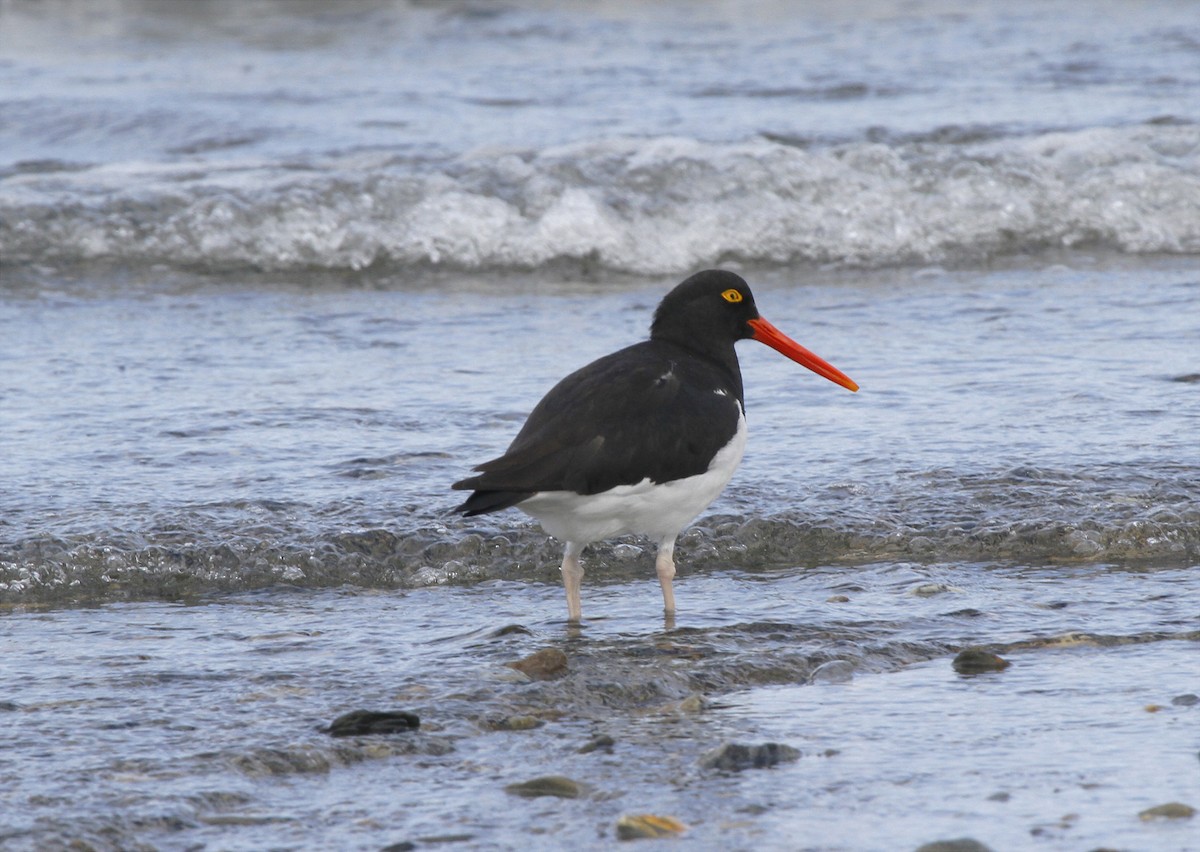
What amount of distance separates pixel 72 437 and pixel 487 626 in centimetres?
224

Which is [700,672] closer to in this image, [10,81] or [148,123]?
[148,123]

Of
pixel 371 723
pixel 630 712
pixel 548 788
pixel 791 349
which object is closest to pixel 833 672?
pixel 630 712

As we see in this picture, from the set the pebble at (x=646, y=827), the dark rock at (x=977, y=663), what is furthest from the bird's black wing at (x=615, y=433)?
the pebble at (x=646, y=827)

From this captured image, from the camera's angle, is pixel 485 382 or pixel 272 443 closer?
pixel 272 443

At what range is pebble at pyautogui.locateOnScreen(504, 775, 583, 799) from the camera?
2.99 meters

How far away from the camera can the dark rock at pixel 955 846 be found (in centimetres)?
272

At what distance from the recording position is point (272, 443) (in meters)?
5.63

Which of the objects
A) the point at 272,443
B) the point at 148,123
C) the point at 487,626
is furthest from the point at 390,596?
the point at 148,123

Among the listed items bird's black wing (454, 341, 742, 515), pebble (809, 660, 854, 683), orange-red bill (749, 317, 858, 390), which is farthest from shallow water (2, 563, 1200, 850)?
orange-red bill (749, 317, 858, 390)

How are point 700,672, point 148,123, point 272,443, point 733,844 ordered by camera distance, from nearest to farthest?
point 733,844
point 700,672
point 272,443
point 148,123

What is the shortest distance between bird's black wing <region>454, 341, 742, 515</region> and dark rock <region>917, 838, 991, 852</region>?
149 cm

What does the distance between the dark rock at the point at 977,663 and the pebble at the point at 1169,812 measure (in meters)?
0.88

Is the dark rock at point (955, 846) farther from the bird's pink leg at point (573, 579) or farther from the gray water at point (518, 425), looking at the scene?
the bird's pink leg at point (573, 579)

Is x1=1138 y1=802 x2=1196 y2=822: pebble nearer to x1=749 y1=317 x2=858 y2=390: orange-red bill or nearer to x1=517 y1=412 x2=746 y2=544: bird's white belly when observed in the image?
x1=517 y1=412 x2=746 y2=544: bird's white belly
